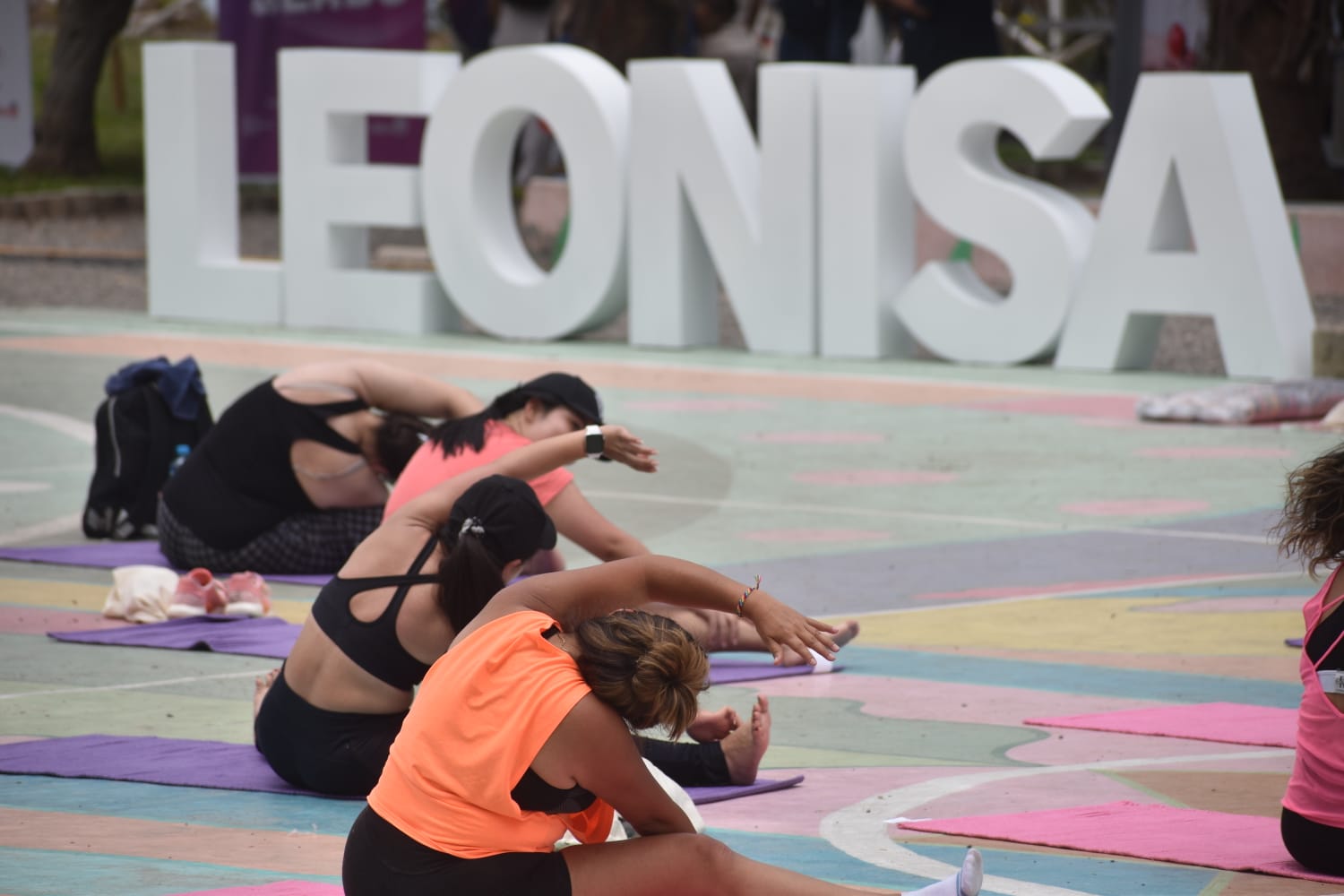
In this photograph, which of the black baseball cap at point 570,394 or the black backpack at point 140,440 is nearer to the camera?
the black baseball cap at point 570,394

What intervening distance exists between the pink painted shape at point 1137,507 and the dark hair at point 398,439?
3272 mm

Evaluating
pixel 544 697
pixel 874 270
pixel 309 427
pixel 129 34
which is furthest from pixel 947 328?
pixel 129 34

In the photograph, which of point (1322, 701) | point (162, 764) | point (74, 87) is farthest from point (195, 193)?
point (1322, 701)

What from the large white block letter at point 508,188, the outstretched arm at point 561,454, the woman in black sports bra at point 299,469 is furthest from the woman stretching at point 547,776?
the large white block letter at point 508,188

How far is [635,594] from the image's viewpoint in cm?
449

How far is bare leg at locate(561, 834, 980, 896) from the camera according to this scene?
13.7 feet

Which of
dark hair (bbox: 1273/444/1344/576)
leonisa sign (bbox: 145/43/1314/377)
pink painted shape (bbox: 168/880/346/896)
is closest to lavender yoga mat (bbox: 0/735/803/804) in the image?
pink painted shape (bbox: 168/880/346/896)

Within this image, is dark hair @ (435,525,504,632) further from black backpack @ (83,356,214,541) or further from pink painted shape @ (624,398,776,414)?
pink painted shape @ (624,398,776,414)

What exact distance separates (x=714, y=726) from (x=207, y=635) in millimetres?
2470

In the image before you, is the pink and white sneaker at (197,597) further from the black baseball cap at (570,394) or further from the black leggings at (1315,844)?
the black leggings at (1315,844)

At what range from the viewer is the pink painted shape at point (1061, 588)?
8.20 meters

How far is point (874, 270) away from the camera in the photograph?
15.2 meters

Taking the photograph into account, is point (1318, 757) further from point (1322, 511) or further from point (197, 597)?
point (197, 597)

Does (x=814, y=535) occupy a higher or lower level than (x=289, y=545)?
lower
